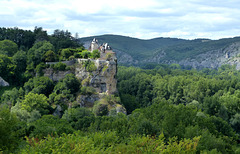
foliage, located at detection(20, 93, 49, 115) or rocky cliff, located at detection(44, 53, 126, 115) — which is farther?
rocky cliff, located at detection(44, 53, 126, 115)

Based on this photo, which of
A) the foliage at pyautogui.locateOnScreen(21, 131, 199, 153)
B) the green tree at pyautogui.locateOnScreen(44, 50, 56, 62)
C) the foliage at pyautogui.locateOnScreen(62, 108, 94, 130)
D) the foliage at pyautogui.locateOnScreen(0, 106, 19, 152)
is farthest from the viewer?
the green tree at pyautogui.locateOnScreen(44, 50, 56, 62)

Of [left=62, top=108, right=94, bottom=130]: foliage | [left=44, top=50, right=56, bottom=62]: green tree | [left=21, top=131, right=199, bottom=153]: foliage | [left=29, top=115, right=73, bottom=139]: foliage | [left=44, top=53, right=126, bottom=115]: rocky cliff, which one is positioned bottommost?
[left=62, top=108, right=94, bottom=130]: foliage

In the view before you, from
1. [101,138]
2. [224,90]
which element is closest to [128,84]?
[224,90]

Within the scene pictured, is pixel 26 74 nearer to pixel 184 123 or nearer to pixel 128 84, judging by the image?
pixel 184 123

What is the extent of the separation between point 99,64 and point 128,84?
46.2 m

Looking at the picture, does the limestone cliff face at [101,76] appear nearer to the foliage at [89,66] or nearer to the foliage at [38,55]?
the foliage at [89,66]

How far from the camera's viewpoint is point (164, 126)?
154 ft

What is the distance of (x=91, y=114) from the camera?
6481 cm

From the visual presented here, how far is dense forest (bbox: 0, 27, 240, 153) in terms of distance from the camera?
113 feet

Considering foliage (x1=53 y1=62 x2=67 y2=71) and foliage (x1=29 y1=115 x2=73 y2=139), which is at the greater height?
foliage (x1=53 y1=62 x2=67 y2=71)

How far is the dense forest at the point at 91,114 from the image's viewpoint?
113ft

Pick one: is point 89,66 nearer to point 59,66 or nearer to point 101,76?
point 101,76

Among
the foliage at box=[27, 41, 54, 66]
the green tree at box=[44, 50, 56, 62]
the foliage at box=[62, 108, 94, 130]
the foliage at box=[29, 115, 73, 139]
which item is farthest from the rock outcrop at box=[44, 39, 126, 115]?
the foliage at box=[29, 115, 73, 139]

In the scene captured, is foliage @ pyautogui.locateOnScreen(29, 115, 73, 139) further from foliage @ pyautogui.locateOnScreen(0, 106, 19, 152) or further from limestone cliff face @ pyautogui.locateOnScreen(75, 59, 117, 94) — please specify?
limestone cliff face @ pyautogui.locateOnScreen(75, 59, 117, 94)
